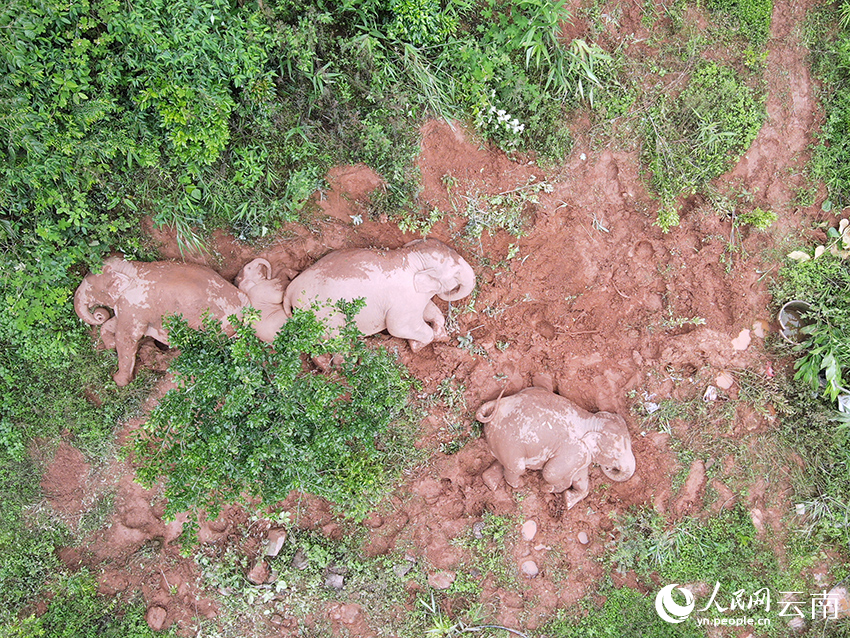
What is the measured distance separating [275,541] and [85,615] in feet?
7.36

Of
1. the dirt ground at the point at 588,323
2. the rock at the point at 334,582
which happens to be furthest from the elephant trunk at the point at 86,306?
the rock at the point at 334,582

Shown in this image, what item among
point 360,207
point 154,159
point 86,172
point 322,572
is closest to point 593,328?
point 360,207

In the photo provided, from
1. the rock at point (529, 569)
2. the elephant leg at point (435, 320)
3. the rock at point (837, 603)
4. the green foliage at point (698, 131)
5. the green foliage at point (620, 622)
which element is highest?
the green foliage at point (698, 131)

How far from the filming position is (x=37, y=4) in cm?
454

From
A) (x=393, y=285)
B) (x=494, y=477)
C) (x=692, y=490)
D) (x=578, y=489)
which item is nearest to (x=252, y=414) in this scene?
(x=393, y=285)

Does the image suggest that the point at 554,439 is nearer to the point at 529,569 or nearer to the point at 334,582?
the point at 529,569

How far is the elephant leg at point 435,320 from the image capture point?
20.2ft

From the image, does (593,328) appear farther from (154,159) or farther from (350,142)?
(154,159)

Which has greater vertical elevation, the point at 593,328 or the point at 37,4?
the point at 37,4

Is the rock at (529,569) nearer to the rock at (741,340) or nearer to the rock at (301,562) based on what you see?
the rock at (301,562)

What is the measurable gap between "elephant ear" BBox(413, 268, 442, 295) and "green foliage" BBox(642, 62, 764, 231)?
A: 275 cm

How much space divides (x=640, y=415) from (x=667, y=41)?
4.46 meters

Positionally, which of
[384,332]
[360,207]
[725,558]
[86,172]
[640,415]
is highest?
[86,172]
